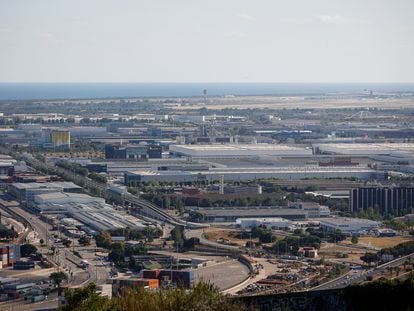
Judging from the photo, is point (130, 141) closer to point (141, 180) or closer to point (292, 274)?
point (141, 180)

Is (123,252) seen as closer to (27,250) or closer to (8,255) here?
(27,250)

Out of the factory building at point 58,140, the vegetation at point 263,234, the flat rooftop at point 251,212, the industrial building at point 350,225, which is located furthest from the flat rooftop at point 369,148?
the vegetation at point 263,234

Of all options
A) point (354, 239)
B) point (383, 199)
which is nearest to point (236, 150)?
point (383, 199)

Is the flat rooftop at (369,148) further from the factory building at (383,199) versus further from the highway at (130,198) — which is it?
the factory building at (383,199)

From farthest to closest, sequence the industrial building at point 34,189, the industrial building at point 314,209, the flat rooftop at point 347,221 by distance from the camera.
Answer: the industrial building at point 34,189
the industrial building at point 314,209
the flat rooftop at point 347,221

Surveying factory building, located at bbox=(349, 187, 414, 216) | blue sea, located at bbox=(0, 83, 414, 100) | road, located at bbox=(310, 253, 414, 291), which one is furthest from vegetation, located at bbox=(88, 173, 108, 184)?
blue sea, located at bbox=(0, 83, 414, 100)

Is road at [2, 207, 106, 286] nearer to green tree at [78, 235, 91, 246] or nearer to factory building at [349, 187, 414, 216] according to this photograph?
green tree at [78, 235, 91, 246]
